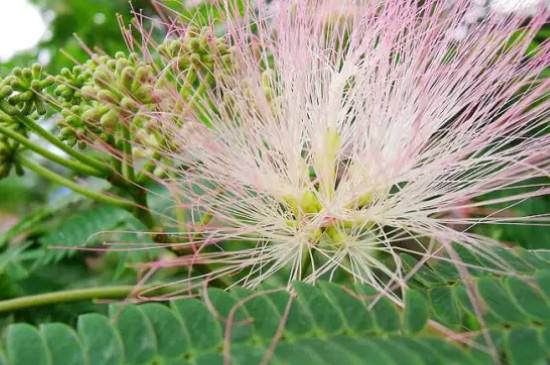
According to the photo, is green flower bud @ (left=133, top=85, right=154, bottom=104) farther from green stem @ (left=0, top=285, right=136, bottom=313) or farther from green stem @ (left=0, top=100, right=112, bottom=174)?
green stem @ (left=0, top=285, right=136, bottom=313)

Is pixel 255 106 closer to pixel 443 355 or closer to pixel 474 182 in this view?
pixel 474 182

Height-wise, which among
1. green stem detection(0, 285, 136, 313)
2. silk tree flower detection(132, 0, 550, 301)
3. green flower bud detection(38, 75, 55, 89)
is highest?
green flower bud detection(38, 75, 55, 89)

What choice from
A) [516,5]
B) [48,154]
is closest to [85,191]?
[48,154]

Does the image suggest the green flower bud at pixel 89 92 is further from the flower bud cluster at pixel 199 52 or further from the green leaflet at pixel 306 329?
the green leaflet at pixel 306 329

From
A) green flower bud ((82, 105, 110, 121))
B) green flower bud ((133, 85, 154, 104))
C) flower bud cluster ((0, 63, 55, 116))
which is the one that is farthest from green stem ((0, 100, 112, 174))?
green flower bud ((133, 85, 154, 104))

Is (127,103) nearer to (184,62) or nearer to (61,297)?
(184,62)

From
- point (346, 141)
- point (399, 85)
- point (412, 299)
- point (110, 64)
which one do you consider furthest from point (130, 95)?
point (412, 299)

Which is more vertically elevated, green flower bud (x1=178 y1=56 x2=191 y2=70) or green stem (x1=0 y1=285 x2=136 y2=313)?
green flower bud (x1=178 y1=56 x2=191 y2=70)
